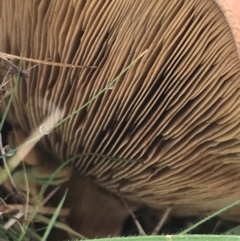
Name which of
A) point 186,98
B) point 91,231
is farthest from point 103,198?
point 186,98

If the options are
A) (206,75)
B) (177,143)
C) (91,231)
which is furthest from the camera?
(91,231)

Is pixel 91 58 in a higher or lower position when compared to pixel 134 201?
higher

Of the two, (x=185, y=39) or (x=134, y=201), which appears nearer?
(x=185, y=39)

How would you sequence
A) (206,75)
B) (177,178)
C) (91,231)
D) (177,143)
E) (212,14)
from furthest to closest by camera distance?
(91,231) → (177,178) → (177,143) → (206,75) → (212,14)

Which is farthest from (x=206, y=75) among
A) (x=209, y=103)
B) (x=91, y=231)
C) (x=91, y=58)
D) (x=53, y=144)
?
(x=91, y=231)

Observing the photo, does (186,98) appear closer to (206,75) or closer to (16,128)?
(206,75)

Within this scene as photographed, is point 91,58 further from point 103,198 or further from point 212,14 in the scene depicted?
point 103,198
